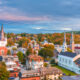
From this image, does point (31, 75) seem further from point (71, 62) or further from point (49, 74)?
point (71, 62)

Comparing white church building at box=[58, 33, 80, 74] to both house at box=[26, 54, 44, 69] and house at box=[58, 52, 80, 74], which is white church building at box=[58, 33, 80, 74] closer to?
house at box=[58, 52, 80, 74]

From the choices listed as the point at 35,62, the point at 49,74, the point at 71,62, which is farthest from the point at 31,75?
the point at 71,62

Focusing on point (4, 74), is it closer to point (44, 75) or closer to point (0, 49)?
point (44, 75)

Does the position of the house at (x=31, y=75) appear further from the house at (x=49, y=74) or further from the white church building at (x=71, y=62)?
the white church building at (x=71, y=62)

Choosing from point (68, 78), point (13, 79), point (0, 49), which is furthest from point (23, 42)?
point (68, 78)

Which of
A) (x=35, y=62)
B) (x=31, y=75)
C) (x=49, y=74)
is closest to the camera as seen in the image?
(x=31, y=75)

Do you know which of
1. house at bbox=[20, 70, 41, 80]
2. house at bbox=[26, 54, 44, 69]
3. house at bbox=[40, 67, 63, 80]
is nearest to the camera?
house at bbox=[20, 70, 41, 80]

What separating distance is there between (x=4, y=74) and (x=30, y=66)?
12743 mm

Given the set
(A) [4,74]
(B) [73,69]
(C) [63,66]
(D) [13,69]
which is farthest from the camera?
(C) [63,66]

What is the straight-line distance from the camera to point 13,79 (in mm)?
25312

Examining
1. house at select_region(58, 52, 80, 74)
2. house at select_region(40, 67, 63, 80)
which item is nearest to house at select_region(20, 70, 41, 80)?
house at select_region(40, 67, 63, 80)

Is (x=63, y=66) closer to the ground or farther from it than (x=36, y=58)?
closer to the ground

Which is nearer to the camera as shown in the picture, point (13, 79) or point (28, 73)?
point (28, 73)

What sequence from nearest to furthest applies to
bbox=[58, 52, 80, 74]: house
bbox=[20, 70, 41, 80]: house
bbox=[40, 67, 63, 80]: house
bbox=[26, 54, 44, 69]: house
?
bbox=[20, 70, 41, 80]: house → bbox=[40, 67, 63, 80]: house → bbox=[58, 52, 80, 74]: house → bbox=[26, 54, 44, 69]: house
